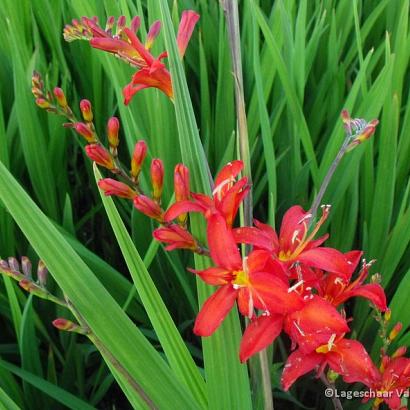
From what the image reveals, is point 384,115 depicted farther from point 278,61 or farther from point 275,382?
point 275,382

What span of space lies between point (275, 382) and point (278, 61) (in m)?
0.45

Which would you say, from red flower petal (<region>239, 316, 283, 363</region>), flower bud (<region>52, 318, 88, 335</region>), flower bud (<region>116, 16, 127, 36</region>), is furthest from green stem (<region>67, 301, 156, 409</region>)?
flower bud (<region>116, 16, 127, 36</region>)

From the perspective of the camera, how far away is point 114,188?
493 mm

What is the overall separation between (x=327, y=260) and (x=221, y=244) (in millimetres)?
82

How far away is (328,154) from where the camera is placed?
35.0 inches

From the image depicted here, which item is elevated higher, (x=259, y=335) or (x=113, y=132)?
(x=113, y=132)

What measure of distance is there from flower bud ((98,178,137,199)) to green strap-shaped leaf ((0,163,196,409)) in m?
0.06

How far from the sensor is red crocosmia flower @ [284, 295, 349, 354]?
0.45m

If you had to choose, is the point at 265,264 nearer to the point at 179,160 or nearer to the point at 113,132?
the point at 113,132

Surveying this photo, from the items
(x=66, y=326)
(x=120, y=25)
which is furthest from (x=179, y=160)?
(x=66, y=326)

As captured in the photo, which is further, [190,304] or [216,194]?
[190,304]

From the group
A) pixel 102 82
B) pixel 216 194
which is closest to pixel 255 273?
pixel 216 194

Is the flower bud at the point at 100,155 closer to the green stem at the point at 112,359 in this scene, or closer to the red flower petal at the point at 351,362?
the green stem at the point at 112,359

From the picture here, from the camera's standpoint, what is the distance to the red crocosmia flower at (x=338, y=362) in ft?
1.67
